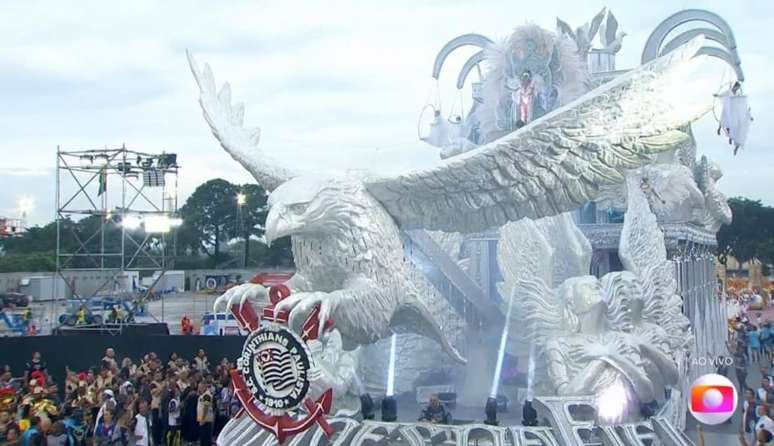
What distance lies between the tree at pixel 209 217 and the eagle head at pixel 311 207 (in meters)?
27.8

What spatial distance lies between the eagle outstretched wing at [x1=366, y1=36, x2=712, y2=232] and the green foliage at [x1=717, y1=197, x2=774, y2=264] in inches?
931

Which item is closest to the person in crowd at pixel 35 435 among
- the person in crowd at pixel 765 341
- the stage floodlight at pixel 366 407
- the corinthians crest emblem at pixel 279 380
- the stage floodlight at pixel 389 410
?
the corinthians crest emblem at pixel 279 380

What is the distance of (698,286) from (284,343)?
28.2 ft

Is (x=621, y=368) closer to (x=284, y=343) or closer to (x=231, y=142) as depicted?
(x=284, y=343)

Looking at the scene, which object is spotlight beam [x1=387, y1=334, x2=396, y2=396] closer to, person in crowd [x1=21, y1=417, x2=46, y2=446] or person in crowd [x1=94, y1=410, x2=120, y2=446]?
person in crowd [x1=94, y1=410, x2=120, y2=446]

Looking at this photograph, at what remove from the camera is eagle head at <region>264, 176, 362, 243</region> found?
6.66 m

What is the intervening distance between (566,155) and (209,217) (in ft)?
96.7

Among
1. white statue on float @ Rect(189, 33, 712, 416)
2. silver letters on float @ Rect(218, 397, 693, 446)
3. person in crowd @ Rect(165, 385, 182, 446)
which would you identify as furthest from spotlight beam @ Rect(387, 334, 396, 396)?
person in crowd @ Rect(165, 385, 182, 446)

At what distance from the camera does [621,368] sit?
7.25 m

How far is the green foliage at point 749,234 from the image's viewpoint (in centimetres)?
2883

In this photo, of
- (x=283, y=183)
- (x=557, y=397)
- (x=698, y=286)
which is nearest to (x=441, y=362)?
(x=557, y=397)

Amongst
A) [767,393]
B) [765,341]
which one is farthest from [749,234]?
[767,393]

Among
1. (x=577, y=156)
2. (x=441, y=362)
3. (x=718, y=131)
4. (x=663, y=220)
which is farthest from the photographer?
(x=718, y=131)

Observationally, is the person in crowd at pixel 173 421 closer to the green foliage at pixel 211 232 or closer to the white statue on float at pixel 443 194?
the white statue on float at pixel 443 194
